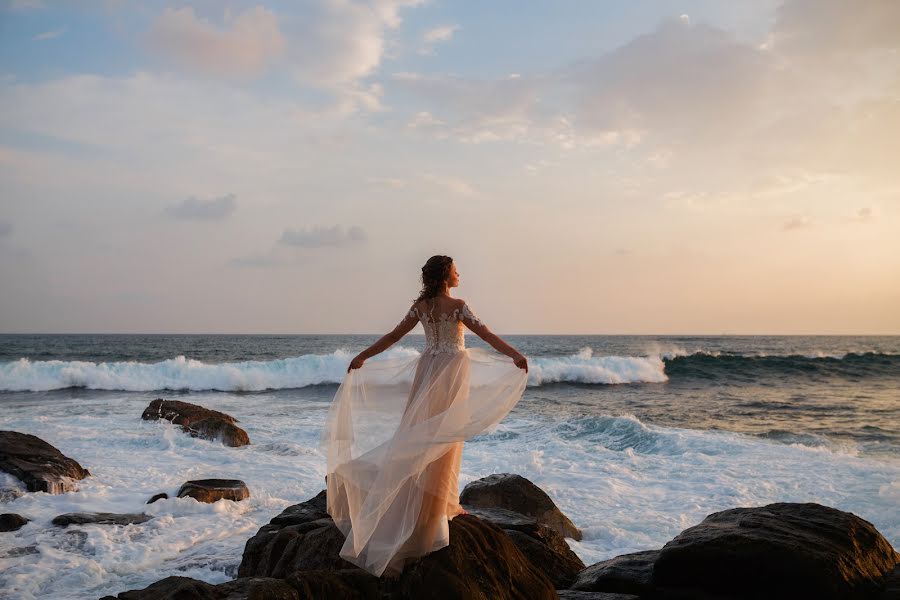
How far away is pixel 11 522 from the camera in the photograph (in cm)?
833

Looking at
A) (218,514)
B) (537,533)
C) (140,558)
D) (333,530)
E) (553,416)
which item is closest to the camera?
(333,530)

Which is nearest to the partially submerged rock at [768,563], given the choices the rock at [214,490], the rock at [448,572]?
the rock at [448,572]

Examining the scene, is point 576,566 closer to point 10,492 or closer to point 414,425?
point 414,425

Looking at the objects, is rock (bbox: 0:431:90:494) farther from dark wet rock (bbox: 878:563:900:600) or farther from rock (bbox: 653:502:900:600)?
dark wet rock (bbox: 878:563:900:600)

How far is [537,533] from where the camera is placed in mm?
6398

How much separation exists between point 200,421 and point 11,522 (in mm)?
7148

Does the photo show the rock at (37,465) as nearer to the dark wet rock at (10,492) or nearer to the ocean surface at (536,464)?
the dark wet rock at (10,492)

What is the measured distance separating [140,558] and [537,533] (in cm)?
462

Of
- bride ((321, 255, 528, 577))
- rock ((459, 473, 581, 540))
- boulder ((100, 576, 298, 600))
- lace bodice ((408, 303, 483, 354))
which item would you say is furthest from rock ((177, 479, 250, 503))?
lace bodice ((408, 303, 483, 354))

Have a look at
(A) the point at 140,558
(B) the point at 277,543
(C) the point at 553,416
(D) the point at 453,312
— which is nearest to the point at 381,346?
(D) the point at 453,312

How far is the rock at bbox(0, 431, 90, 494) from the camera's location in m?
9.91

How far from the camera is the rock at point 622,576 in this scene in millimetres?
5457

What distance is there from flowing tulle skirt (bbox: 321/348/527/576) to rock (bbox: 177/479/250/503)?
525 centimetres

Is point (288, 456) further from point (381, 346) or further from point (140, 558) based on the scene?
point (381, 346)
